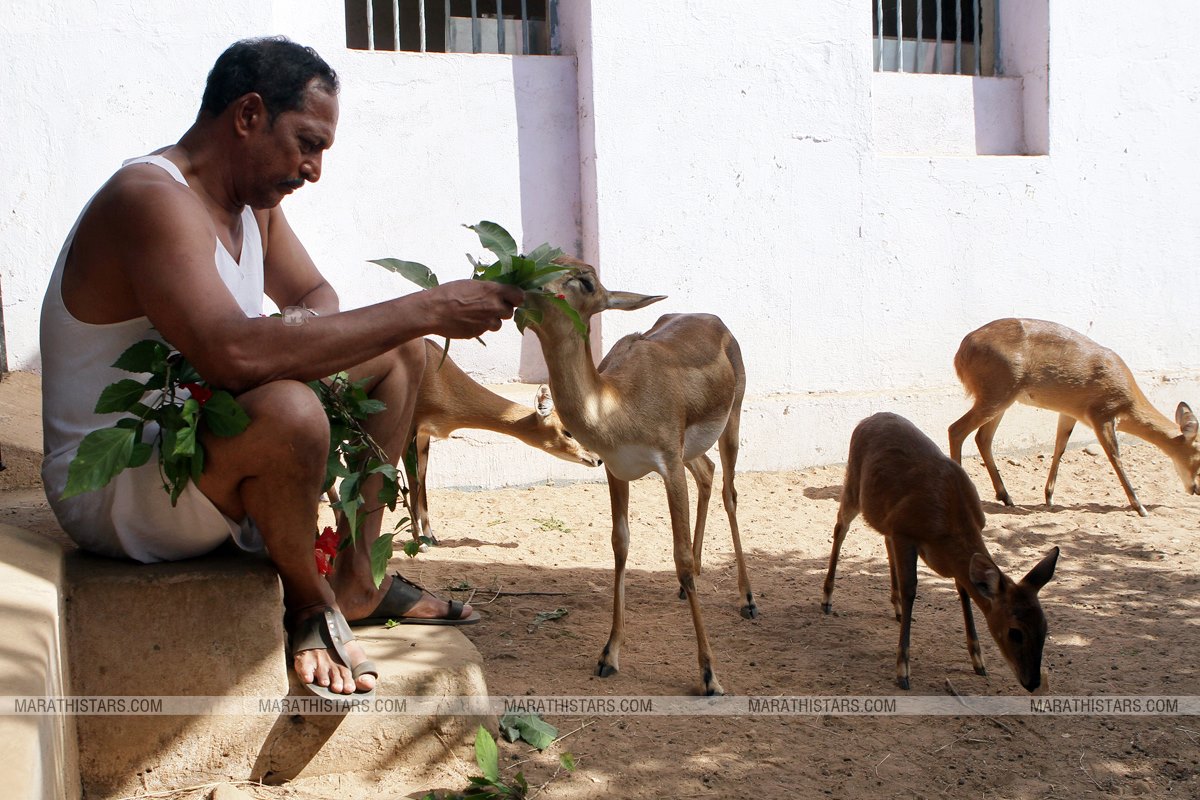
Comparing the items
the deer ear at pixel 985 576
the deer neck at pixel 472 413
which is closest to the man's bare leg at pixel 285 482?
the deer ear at pixel 985 576

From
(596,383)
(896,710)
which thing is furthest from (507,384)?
(896,710)

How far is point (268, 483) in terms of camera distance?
8.63 ft

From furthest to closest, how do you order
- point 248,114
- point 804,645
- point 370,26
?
point 370,26
point 804,645
point 248,114

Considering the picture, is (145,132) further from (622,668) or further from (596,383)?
(622,668)

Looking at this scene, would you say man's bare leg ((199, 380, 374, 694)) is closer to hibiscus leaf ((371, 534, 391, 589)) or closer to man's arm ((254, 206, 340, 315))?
hibiscus leaf ((371, 534, 391, 589))

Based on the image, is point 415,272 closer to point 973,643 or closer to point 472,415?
point 973,643

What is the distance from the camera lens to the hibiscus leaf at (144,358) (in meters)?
2.61

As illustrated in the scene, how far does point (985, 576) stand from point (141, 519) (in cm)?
293

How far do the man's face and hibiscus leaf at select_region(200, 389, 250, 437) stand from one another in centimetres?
69

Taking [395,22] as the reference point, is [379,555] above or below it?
below

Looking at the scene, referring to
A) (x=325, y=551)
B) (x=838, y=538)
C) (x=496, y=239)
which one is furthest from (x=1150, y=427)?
(x=325, y=551)

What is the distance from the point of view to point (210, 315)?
253cm

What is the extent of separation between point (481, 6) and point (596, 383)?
4469 mm

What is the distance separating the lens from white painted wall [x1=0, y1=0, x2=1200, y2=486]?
634 centimetres
